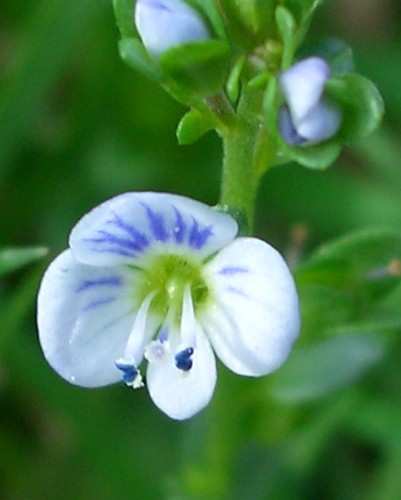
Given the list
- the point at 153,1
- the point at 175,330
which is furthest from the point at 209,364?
the point at 153,1

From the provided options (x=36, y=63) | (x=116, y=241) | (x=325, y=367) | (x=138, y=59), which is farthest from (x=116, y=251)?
(x=36, y=63)

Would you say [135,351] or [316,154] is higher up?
[316,154]

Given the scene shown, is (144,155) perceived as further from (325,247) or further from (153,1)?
(153,1)

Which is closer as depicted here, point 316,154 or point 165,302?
point 316,154

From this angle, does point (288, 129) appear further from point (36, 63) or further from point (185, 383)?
point (36, 63)

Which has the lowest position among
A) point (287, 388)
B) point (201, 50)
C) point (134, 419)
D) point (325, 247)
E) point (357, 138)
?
point (134, 419)

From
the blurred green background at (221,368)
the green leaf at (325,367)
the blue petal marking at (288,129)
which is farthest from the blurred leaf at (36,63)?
the blue petal marking at (288,129)

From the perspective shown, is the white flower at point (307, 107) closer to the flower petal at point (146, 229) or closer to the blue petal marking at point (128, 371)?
the flower petal at point (146, 229)

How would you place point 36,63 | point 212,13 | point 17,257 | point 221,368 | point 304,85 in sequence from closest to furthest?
point 304,85
point 212,13
point 17,257
point 221,368
point 36,63
